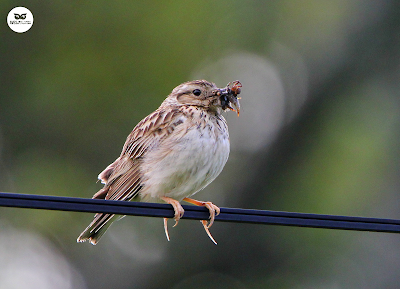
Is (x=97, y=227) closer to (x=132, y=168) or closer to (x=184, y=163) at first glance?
(x=132, y=168)

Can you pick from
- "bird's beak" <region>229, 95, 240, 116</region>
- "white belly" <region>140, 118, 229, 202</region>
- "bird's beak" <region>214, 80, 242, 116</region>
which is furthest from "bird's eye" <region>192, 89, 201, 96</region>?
"white belly" <region>140, 118, 229, 202</region>

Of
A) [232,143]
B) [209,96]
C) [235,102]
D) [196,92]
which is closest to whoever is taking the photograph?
[235,102]

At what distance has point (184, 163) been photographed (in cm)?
661

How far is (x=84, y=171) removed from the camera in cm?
1445

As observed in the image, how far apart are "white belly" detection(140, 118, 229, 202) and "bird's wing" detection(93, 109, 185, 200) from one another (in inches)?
5.8

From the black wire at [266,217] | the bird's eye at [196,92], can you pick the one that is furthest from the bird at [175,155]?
the black wire at [266,217]

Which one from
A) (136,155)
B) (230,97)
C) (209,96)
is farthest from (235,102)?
(136,155)

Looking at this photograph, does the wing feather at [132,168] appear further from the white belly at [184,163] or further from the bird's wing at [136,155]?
the white belly at [184,163]

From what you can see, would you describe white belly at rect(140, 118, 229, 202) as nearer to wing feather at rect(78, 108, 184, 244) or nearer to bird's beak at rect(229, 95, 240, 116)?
wing feather at rect(78, 108, 184, 244)

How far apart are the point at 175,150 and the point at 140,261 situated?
27.5 ft

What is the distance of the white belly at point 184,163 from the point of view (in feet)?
21.8

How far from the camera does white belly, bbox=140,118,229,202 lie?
664 cm

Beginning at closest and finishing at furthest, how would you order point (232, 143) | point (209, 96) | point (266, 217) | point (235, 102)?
point (266, 217)
point (235, 102)
point (209, 96)
point (232, 143)

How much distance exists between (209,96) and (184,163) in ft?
3.97
